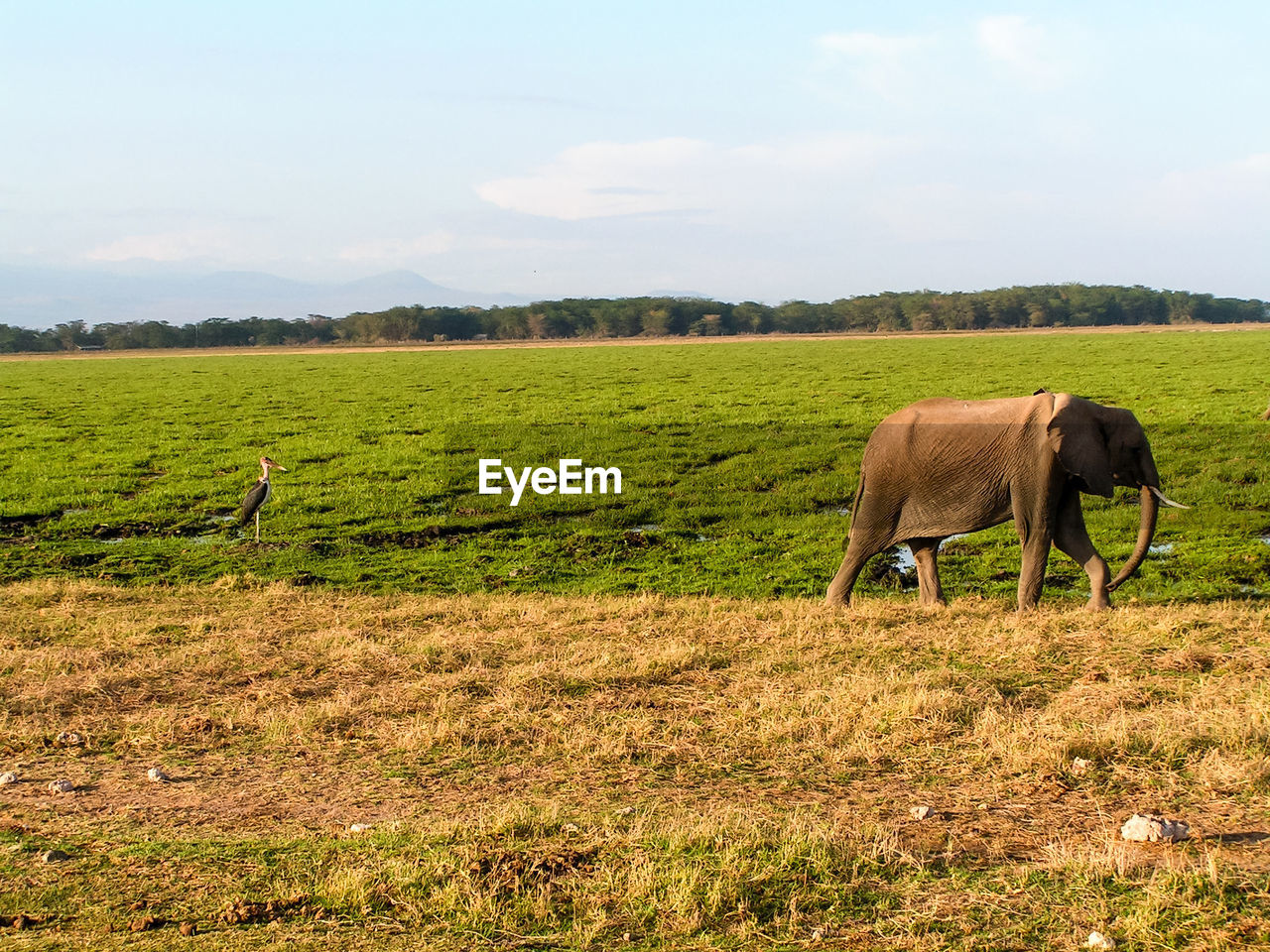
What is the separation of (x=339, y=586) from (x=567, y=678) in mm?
5672

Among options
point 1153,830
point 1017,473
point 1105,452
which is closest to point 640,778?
point 1153,830

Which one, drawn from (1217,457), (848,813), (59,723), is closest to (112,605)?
(59,723)

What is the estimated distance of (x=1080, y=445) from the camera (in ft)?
36.3

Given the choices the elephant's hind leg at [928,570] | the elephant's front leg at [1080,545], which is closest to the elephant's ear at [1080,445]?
the elephant's front leg at [1080,545]

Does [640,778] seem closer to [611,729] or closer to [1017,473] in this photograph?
[611,729]

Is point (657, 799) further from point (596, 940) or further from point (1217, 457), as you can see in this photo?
point (1217, 457)

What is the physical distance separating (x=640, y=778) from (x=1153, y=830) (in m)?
3.06

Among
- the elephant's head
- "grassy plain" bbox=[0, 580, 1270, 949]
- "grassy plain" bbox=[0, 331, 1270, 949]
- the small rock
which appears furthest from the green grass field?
the small rock

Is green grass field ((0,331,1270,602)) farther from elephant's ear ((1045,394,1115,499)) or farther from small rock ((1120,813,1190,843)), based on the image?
small rock ((1120,813,1190,843))

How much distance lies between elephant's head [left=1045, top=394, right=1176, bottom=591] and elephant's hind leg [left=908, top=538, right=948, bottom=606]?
67.6 inches

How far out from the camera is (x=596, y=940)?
5.20 meters

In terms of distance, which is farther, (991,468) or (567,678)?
(991,468)

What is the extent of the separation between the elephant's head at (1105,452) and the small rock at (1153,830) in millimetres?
5195

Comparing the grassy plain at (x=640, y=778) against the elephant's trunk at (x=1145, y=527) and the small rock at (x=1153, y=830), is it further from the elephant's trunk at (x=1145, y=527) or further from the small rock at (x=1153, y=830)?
the elephant's trunk at (x=1145, y=527)
